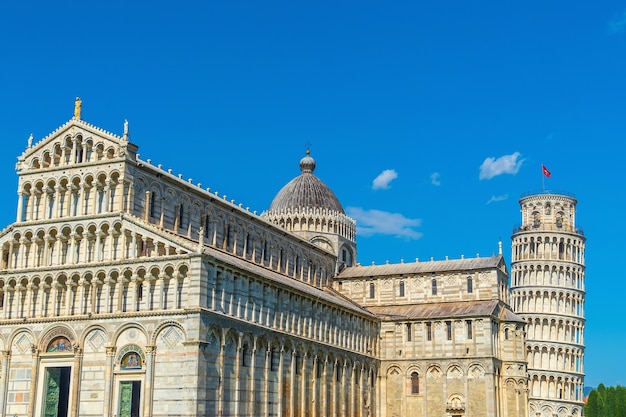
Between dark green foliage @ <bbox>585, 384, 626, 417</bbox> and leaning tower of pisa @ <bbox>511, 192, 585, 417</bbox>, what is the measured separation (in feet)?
22.2

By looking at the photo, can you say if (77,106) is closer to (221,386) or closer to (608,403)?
(221,386)

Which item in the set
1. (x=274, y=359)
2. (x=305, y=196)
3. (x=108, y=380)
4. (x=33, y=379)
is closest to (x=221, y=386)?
(x=108, y=380)

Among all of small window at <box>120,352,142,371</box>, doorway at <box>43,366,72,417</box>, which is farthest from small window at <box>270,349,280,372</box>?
doorway at <box>43,366,72,417</box>

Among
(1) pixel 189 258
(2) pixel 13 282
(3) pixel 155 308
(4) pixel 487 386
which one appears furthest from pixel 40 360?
(4) pixel 487 386

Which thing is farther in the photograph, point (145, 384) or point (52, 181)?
point (52, 181)

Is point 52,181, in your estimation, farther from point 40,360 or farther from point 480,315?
point 480,315

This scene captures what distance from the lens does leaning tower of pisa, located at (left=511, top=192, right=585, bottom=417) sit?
349 feet

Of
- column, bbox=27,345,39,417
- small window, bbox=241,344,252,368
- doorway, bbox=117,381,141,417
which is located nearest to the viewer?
doorway, bbox=117,381,141,417

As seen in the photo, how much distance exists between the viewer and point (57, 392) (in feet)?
178

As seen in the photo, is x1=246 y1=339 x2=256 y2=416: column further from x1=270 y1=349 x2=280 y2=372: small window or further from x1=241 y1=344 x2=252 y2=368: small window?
x1=270 y1=349 x2=280 y2=372: small window

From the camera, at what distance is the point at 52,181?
5738cm

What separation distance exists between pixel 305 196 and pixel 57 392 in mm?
38649

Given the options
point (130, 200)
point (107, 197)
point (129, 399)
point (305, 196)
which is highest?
point (305, 196)

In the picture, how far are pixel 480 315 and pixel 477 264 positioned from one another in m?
7.03
